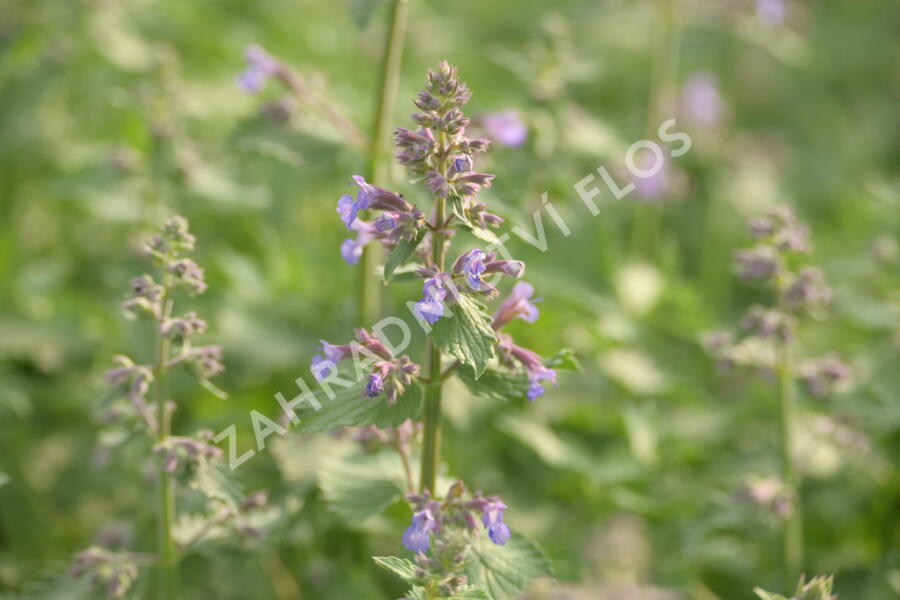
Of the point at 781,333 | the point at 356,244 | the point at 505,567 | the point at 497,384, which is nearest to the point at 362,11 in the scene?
the point at 356,244

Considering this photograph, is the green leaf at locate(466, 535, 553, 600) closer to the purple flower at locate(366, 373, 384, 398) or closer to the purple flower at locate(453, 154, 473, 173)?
the purple flower at locate(366, 373, 384, 398)

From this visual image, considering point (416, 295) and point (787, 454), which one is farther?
point (416, 295)

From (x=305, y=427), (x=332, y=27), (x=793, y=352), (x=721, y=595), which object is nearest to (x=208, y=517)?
(x=305, y=427)

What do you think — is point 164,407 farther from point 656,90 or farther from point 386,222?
point 656,90

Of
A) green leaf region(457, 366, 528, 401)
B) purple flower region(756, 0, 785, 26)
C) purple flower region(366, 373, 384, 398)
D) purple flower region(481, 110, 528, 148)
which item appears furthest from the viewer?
purple flower region(756, 0, 785, 26)

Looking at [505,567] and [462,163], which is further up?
[462,163]

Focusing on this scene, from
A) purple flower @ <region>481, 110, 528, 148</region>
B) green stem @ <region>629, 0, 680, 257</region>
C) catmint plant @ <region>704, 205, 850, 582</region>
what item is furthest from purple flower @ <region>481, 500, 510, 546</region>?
green stem @ <region>629, 0, 680, 257</region>

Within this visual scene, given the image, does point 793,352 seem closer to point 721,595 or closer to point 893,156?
point 721,595

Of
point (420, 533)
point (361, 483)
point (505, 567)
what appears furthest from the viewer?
point (361, 483)
